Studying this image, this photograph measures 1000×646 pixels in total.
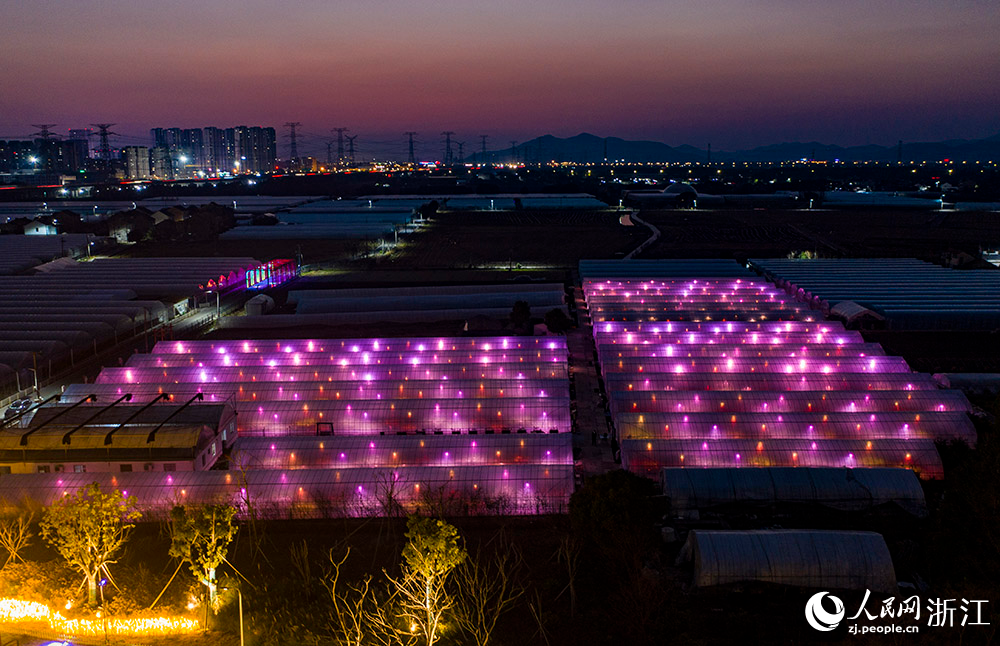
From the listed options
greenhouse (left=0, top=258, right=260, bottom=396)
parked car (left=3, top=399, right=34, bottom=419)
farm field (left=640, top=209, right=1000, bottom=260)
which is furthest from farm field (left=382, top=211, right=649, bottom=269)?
parked car (left=3, top=399, right=34, bottom=419)

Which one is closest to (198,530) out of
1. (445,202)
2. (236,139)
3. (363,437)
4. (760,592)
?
(363,437)

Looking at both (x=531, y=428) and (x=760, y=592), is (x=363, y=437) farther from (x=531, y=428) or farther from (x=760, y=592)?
(x=760, y=592)

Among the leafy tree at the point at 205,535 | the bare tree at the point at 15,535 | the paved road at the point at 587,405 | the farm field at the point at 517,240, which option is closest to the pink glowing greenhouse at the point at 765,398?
the paved road at the point at 587,405

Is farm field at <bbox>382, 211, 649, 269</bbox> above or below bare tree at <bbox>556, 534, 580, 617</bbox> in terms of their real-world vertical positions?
above

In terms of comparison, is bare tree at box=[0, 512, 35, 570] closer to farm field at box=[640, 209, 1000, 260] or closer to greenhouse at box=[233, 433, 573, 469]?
greenhouse at box=[233, 433, 573, 469]

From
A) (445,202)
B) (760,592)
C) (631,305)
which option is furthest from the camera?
(445,202)

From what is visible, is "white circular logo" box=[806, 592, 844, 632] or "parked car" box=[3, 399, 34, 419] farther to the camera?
"parked car" box=[3, 399, 34, 419]

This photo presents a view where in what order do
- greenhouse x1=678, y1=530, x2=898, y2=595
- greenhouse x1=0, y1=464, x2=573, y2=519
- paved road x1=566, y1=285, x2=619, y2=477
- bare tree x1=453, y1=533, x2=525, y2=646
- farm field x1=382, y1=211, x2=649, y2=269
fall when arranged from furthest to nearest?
farm field x1=382, y1=211, x2=649, y2=269, paved road x1=566, y1=285, x2=619, y2=477, greenhouse x1=0, y1=464, x2=573, y2=519, greenhouse x1=678, y1=530, x2=898, y2=595, bare tree x1=453, y1=533, x2=525, y2=646
